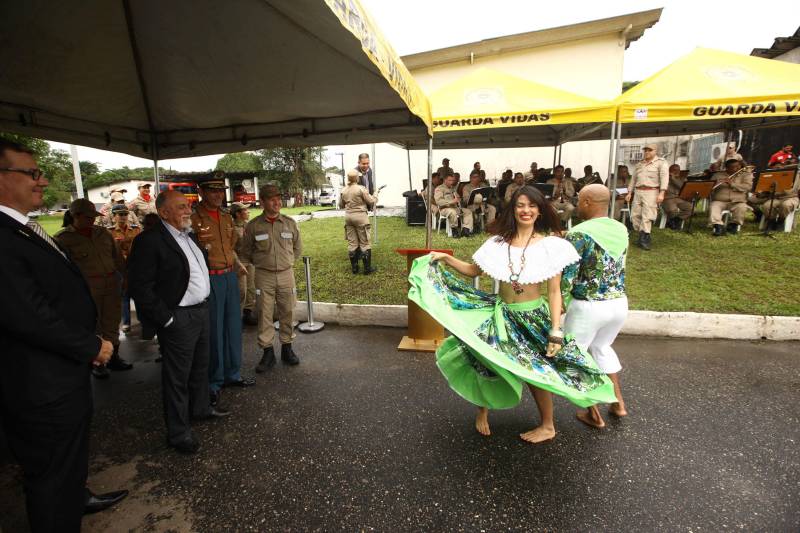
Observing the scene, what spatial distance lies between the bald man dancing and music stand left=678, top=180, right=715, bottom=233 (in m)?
8.31

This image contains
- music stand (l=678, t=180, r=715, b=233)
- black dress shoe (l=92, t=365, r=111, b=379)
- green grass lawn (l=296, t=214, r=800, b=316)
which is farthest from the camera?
music stand (l=678, t=180, r=715, b=233)

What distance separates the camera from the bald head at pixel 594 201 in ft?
9.70

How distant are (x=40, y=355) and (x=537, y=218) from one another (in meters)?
3.07

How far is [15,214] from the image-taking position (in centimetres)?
185

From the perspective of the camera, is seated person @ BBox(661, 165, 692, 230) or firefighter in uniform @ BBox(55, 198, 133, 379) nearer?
firefighter in uniform @ BBox(55, 198, 133, 379)

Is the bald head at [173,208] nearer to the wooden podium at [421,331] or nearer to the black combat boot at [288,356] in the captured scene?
the black combat boot at [288,356]

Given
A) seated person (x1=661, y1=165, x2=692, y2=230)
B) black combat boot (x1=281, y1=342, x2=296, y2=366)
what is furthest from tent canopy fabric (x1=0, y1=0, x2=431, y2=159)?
seated person (x1=661, y1=165, x2=692, y2=230)

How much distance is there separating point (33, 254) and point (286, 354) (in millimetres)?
2927

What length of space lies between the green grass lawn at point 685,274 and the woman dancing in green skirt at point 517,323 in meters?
3.15

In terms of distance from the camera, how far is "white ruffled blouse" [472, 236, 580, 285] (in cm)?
267

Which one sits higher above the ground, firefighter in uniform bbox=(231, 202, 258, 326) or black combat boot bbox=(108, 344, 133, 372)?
firefighter in uniform bbox=(231, 202, 258, 326)

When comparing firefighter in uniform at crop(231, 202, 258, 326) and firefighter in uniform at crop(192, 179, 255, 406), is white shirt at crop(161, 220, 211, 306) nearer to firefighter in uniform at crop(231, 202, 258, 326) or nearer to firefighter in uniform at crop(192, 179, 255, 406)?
firefighter in uniform at crop(192, 179, 255, 406)

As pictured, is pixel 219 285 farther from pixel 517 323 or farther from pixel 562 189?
pixel 562 189

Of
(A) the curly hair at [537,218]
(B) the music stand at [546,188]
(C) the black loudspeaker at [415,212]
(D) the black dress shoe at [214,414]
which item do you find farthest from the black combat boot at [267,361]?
(C) the black loudspeaker at [415,212]
